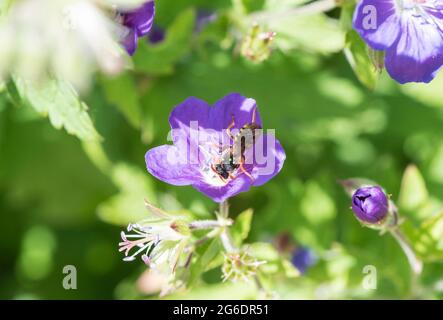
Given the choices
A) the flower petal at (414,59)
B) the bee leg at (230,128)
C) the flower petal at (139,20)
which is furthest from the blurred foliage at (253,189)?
the flower petal at (139,20)

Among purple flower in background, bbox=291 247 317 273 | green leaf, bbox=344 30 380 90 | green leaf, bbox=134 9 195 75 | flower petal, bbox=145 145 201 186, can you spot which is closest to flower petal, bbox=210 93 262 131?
flower petal, bbox=145 145 201 186

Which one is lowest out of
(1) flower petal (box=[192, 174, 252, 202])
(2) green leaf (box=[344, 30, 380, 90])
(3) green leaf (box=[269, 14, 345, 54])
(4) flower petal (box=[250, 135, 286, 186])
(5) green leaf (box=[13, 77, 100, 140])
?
(1) flower petal (box=[192, 174, 252, 202])

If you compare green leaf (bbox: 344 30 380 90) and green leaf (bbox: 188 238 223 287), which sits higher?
green leaf (bbox: 344 30 380 90)

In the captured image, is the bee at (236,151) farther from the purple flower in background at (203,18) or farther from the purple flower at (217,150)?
the purple flower in background at (203,18)

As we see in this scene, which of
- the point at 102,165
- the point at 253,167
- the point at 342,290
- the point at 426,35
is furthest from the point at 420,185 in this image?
the point at 102,165

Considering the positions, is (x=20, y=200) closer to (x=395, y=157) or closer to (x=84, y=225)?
(x=84, y=225)

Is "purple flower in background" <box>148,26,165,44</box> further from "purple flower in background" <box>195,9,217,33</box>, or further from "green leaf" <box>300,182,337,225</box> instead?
"green leaf" <box>300,182,337,225</box>

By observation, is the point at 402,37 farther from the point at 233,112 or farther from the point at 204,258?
the point at 204,258
